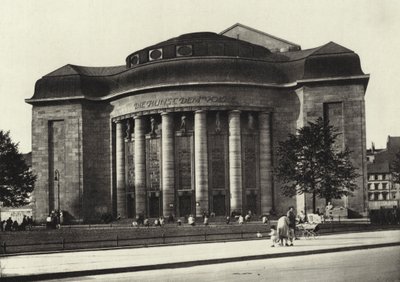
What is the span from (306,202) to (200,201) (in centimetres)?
1087

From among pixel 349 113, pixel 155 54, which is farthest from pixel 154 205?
pixel 349 113

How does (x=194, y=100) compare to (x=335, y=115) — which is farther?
(x=335, y=115)

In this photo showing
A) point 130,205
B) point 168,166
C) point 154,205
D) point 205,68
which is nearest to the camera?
point 205,68

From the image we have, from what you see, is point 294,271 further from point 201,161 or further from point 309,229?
point 201,161

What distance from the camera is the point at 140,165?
67.2 meters

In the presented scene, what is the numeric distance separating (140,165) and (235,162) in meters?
10.4

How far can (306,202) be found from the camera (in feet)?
210

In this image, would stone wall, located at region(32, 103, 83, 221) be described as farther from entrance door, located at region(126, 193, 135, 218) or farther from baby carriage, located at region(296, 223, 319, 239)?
baby carriage, located at region(296, 223, 319, 239)

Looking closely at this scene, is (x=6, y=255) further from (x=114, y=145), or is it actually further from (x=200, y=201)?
(x=114, y=145)

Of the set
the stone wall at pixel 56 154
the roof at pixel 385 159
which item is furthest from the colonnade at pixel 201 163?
the roof at pixel 385 159

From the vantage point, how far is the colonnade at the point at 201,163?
64.3 metres

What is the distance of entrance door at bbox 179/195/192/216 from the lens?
65.8 meters

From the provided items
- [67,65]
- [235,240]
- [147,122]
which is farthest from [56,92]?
[235,240]

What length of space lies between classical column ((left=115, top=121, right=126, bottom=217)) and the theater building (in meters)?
0.11
